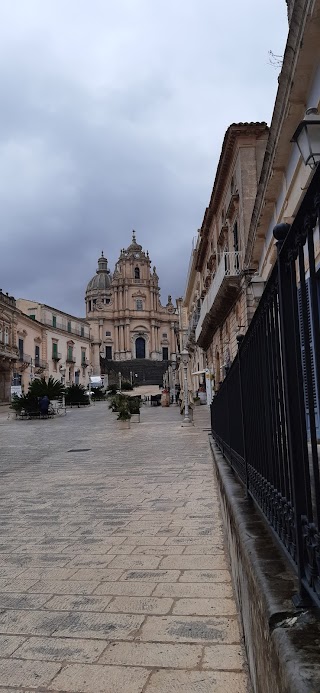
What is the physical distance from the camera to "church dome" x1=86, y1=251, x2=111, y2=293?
3629 inches

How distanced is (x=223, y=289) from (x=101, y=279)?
75.5 meters

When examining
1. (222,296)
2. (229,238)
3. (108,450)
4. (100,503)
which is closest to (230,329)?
(222,296)

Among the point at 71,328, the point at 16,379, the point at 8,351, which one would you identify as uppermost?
the point at 71,328

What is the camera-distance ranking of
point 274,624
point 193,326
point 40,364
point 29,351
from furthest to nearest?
point 40,364, point 29,351, point 193,326, point 274,624

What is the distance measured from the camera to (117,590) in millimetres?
3477

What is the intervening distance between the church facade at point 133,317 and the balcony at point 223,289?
5641cm

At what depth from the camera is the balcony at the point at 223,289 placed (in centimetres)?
1912

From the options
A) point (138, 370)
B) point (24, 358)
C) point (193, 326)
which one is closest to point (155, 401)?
point (193, 326)

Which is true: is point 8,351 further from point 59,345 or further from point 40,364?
point 59,345

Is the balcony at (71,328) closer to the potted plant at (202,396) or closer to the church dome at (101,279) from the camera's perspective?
the church dome at (101,279)

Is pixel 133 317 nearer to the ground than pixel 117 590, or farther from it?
farther from it

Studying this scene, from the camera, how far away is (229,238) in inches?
864

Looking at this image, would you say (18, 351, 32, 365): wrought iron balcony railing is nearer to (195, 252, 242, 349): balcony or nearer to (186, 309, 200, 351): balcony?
(186, 309, 200, 351): balcony

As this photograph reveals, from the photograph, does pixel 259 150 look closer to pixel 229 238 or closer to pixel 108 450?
pixel 229 238
